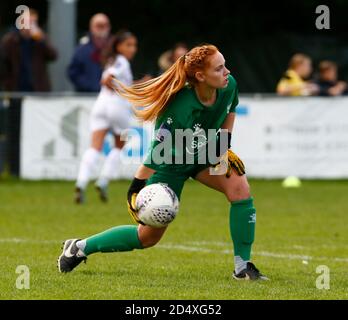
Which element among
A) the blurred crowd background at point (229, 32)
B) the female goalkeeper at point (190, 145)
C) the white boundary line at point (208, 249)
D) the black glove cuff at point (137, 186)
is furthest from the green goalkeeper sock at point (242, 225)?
the blurred crowd background at point (229, 32)

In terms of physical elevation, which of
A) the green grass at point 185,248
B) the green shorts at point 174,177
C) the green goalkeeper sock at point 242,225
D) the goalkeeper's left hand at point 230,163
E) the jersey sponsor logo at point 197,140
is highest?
the jersey sponsor logo at point 197,140

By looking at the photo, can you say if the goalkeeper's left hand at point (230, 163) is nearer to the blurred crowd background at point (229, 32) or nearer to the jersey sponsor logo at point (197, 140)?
the jersey sponsor logo at point (197, 140)

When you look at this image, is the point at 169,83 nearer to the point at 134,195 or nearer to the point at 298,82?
the point at 134,195

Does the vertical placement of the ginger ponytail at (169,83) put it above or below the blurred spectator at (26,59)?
above

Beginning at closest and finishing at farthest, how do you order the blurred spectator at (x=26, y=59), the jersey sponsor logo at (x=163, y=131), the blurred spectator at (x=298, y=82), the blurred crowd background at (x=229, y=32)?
the jersey sponsor logo at (x=163, y=131), the blurred spectator at (x=26, y=59), the blurred spectator at (x=298, y=82), the blurred crowd background at (x=229, y=32)

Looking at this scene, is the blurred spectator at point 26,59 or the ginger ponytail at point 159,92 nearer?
the ginger ponytail at point 159,92

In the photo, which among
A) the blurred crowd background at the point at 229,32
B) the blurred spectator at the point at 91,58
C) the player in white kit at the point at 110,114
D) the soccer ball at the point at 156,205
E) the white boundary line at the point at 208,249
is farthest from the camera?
the blurred crowd background at the point at 229,32

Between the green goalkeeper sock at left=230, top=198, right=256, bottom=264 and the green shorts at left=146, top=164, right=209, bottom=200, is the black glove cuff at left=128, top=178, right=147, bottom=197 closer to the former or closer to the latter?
the green shorts at left=146, top=164, right=209, bottom=200

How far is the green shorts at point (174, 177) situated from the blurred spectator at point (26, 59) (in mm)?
9361

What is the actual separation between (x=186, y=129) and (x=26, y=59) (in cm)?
1017

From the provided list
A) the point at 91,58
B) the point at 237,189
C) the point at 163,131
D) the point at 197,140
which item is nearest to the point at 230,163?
the point at 237,189

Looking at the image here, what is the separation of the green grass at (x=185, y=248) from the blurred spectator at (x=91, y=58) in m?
1.76

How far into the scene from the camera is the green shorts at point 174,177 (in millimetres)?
7688
